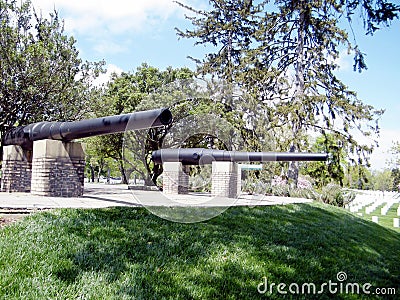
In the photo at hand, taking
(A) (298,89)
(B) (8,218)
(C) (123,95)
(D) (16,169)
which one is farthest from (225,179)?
(C) (123,95)

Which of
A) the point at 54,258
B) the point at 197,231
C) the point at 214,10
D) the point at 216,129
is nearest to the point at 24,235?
the point at 54,258

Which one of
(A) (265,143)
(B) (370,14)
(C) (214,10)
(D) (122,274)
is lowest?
(D) (122,274)

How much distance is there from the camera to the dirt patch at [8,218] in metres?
4.61

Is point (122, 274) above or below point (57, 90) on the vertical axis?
below

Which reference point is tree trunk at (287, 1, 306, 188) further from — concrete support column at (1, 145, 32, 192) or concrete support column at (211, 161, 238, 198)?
concrete support column at (1, 145, 32, 192)

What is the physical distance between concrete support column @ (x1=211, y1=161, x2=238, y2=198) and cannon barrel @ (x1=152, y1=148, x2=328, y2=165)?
22 cm

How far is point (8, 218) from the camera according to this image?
16.1 feet

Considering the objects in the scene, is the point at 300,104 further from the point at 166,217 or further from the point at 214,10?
→ the point at 166,217

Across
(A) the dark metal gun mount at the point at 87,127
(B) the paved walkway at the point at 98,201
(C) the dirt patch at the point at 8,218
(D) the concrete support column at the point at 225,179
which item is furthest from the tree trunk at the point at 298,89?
(C) the dirt patch at the point at 8,218

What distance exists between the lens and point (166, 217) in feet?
19.8

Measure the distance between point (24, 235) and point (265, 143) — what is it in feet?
44.3

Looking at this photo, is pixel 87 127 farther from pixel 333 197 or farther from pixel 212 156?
pixel 333 197

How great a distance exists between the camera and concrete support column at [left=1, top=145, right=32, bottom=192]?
385 inches

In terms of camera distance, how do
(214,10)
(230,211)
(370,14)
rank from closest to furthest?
(370,14) < (230,211) < (214,10)
